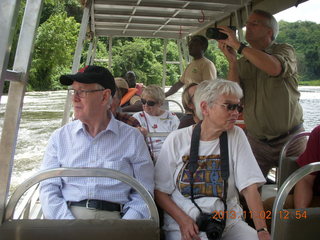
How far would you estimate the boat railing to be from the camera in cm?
143

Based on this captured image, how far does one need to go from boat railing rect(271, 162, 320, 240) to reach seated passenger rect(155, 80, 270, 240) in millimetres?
400

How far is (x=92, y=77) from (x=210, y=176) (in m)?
0.86

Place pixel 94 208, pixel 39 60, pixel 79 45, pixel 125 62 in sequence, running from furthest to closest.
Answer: pixel 39 60 < pixel 125 62 < pixel 79 45 < pixel 94 208

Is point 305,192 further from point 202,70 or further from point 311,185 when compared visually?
point 202,70

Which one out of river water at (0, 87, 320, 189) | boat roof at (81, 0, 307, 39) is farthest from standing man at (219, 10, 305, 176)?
boat roof at (81, 0, 307, 39)

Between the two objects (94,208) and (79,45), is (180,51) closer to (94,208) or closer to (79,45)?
(79,45)

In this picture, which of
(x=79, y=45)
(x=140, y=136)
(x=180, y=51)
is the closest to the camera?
(x=140, y=136)

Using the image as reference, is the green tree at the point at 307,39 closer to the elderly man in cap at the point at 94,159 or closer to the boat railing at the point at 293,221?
the elderly man in cap at the point at 94,159

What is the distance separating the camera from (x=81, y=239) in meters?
1.36

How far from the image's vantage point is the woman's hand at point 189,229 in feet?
6.06

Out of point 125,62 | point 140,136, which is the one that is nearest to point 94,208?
point 140,136

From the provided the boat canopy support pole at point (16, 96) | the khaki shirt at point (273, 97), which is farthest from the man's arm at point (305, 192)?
the boat canopy support pole at point (16, 96)

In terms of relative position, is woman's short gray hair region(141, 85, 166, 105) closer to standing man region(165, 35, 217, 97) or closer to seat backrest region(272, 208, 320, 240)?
standing man region(165, 35, 217, 97)

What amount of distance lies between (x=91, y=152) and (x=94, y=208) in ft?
0.98
